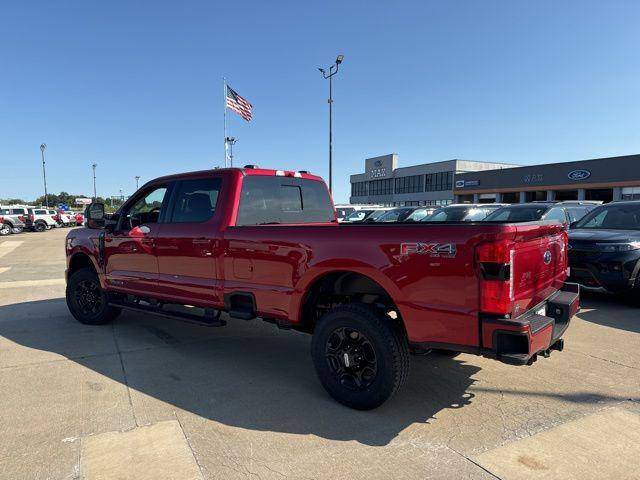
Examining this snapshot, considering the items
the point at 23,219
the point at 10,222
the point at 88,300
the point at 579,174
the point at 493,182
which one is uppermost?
the point at 579,174

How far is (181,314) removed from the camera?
4.90m

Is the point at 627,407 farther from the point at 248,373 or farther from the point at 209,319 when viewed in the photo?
the point at 209,319

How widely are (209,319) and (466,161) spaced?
60.4m

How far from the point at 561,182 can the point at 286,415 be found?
143ft

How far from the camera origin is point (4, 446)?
3.04m

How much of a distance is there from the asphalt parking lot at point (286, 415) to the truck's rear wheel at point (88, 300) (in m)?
0.64

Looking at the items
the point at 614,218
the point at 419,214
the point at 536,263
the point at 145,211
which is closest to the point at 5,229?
the point at 419,214

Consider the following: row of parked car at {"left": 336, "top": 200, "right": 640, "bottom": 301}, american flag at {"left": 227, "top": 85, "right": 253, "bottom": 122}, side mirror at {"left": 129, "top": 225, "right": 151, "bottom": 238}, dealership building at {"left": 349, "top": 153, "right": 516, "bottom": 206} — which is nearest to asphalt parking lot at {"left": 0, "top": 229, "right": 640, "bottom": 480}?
row of parked car at {"left": 336, "top": 200, "right": 640, "bottom": 301}

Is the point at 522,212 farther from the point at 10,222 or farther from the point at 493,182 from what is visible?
the point at 493,182

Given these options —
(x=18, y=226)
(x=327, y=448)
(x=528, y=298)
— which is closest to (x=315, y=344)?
(x=327, y=448)

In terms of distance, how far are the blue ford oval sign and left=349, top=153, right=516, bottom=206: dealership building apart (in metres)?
17.1

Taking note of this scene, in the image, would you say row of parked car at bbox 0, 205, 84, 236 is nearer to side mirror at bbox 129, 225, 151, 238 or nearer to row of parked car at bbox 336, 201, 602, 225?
row of parked car at bbox 336, 201, 602, 225

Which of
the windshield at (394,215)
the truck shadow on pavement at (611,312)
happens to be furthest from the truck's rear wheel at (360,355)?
the windshield at (394,215)

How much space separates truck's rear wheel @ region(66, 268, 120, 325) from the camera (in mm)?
6129
